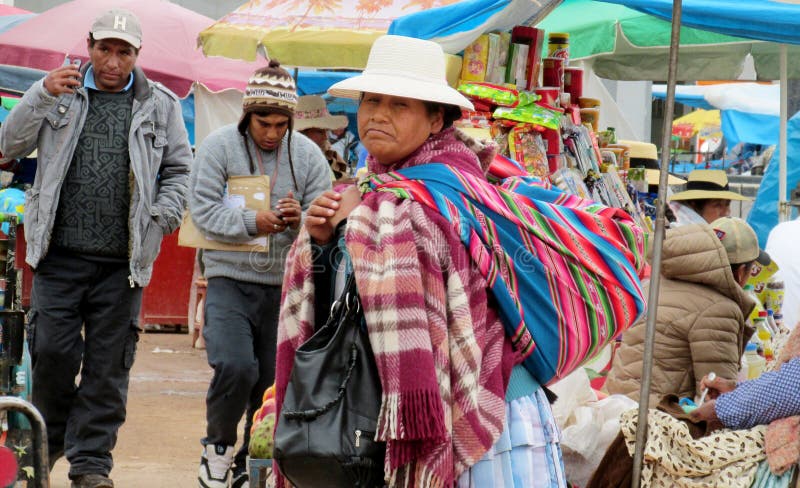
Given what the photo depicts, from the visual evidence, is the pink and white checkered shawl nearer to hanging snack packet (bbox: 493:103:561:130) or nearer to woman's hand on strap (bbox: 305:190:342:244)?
woman's hand on strap (bbox: 305:190:342:244)

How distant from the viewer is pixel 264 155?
6102mm

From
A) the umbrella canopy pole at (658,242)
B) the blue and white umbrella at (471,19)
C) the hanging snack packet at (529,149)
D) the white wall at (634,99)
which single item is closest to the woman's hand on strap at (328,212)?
the umbrella canopy pole at (658,242)

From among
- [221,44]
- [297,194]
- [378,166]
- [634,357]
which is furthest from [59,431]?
[221,44]

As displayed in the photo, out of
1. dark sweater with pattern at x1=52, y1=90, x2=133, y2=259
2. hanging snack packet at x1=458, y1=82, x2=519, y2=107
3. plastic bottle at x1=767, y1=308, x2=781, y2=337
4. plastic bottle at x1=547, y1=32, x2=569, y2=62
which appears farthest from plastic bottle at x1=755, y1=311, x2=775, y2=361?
dark sweater with pattern at x1=52, y1=90, x2=133, y2=259

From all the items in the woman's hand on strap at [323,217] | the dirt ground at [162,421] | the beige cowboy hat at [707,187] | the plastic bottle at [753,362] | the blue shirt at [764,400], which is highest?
the woman's hand on strap at [323,217]

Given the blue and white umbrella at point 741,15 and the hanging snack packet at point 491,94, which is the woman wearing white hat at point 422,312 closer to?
the hanging snack packet at point 491,94

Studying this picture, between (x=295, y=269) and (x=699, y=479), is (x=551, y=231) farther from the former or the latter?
(x=699, y=479)

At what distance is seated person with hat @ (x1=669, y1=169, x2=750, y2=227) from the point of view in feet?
32.4

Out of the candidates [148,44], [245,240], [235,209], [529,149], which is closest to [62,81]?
[235,209]

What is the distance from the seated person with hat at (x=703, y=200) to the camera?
988 centimetres

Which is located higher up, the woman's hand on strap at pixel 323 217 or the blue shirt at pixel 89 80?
the blue shirt at pixel 89 80

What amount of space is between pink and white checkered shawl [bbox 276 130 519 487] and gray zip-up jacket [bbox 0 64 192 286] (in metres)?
2.79

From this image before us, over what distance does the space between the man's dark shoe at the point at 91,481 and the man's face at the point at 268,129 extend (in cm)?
178

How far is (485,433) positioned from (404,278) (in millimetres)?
A: 455
